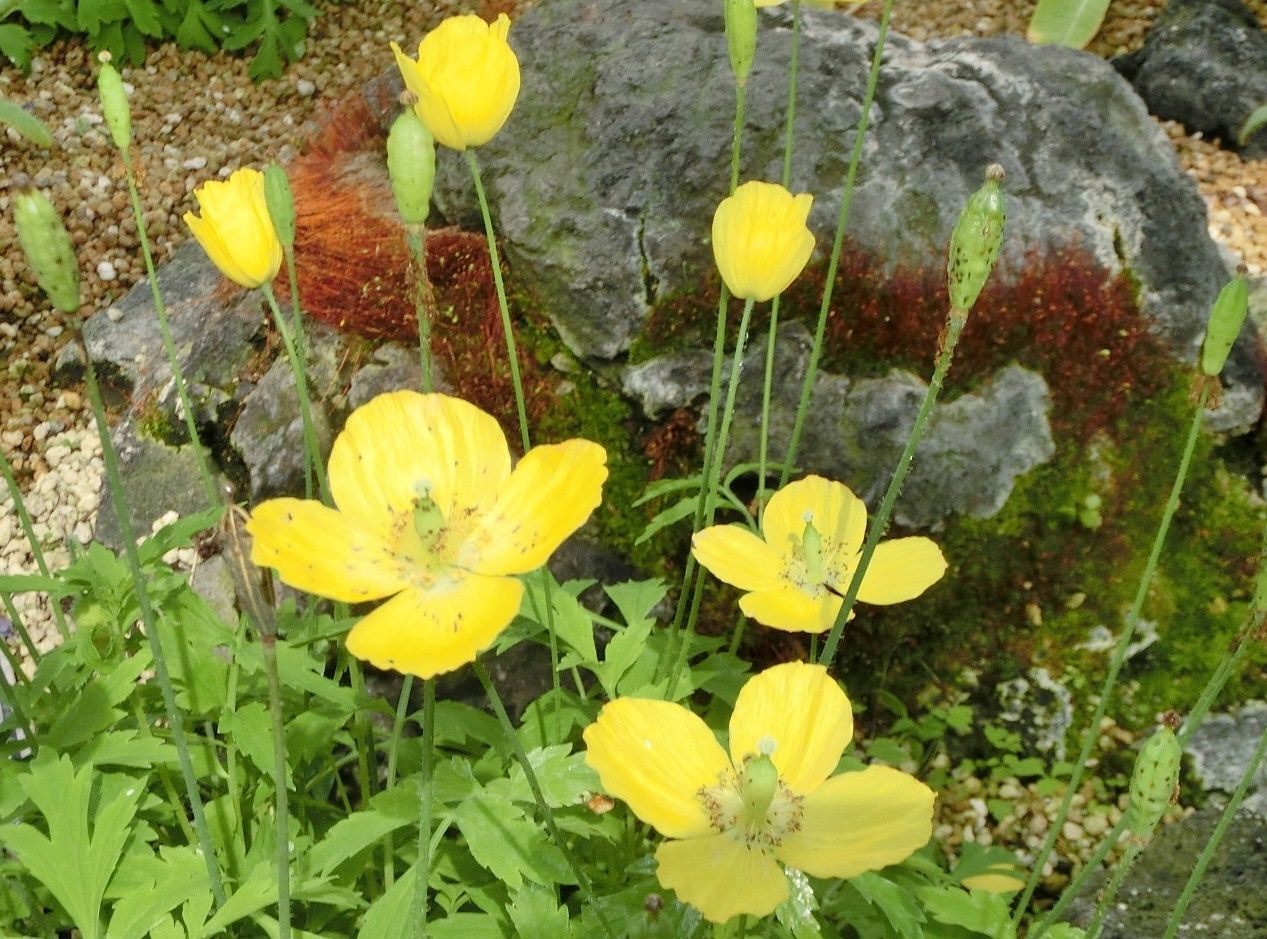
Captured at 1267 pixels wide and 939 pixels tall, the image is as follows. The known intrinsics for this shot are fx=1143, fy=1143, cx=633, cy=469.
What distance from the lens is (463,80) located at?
1.29 meters

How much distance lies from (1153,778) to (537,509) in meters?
0.62

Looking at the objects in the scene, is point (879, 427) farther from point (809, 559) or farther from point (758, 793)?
point (758, 793)

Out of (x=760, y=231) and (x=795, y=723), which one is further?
(x=760, y=231)

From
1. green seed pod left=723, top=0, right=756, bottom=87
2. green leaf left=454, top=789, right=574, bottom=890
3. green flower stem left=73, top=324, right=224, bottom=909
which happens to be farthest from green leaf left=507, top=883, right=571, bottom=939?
green seed pod left=723, top=0, right=756, bottom=87

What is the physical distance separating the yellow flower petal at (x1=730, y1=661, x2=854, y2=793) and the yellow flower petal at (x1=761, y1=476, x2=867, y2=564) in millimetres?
474

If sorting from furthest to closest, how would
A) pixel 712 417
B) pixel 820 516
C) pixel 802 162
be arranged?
1. pixel 802 162
2. pixel 820 516
3. pixel 712 417

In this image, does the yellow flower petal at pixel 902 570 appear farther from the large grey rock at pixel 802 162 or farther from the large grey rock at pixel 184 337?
the large grey rock at pixel 184 337

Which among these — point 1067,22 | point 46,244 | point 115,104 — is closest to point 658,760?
point 46,244

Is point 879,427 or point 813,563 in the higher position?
point 813,563

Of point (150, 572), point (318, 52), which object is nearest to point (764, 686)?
point (150, 572)

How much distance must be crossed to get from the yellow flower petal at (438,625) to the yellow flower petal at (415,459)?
0.38 feet

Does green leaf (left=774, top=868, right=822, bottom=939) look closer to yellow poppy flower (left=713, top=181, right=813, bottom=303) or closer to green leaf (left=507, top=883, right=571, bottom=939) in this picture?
green leaf (left=507, top=883, right=571, bottom=939)

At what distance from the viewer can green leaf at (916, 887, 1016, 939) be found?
1.51 meters

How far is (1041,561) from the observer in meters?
2.53
